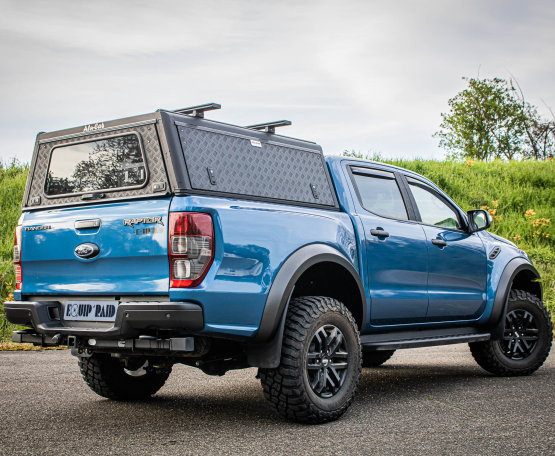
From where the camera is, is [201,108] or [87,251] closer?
[87,251]

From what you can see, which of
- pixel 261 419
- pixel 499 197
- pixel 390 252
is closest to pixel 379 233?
pixel 390 252

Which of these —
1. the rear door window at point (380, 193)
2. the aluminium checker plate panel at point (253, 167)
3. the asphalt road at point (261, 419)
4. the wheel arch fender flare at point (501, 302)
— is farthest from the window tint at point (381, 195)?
the asphalt road at point (261, 419)

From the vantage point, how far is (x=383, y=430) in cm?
389

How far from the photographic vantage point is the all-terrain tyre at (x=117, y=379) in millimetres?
4848

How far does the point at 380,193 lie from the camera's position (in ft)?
17.5

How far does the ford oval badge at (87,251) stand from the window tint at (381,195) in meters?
2.21

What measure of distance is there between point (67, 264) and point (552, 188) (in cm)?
1575

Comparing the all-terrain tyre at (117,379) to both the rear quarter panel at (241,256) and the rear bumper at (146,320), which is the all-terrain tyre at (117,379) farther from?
the rear quarter panel at (241,256)

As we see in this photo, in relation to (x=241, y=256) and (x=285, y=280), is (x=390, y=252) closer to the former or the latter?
(x=285, y=280)

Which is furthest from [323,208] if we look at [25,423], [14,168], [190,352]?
[14,168]

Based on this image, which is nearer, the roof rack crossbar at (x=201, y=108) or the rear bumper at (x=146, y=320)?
the rear bumper at (x=146, y=320)

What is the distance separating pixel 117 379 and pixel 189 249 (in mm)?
1940

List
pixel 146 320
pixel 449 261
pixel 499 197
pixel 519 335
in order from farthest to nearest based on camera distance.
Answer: pixel 499 197
pixel 519 335
pixel 449 261
pixel 146 320

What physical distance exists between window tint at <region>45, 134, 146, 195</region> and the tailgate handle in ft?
0.93
